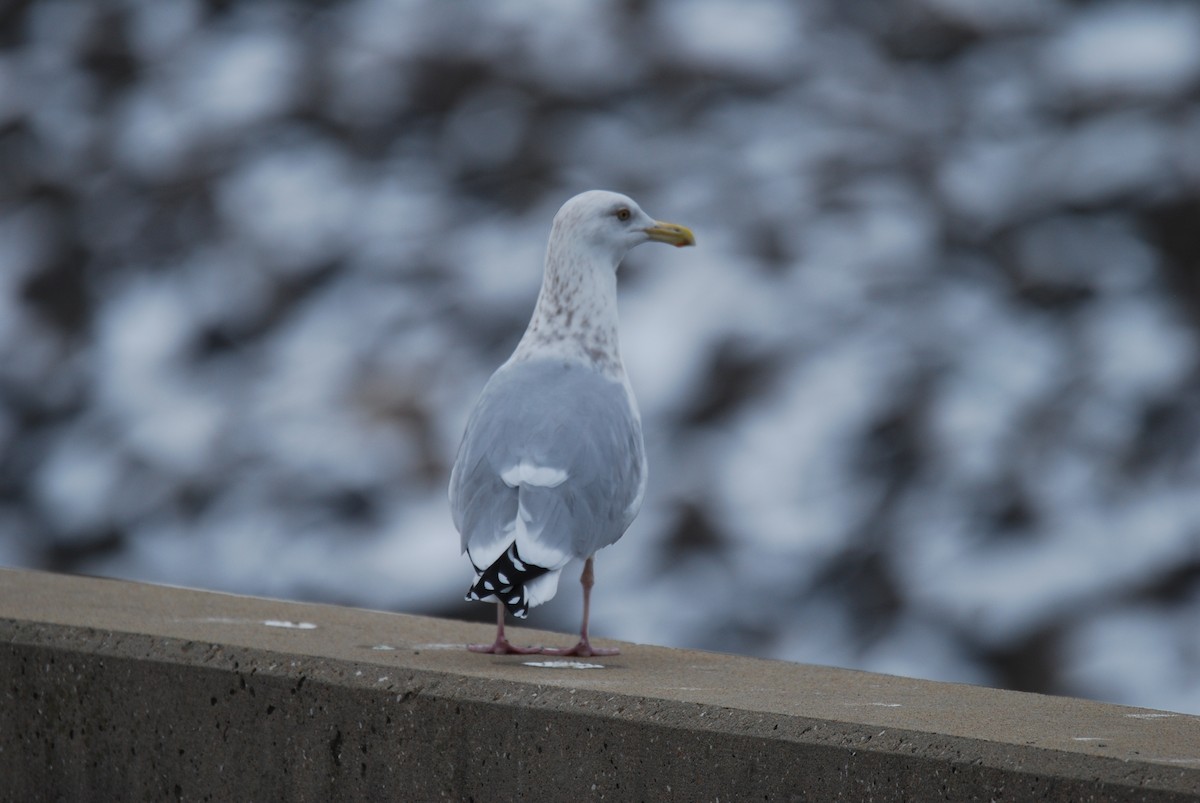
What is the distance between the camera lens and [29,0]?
765cm

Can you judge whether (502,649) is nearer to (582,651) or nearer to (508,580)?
(582,651)

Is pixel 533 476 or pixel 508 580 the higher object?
pixel 533 476

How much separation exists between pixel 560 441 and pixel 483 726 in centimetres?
48

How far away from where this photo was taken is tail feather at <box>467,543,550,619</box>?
2.27m

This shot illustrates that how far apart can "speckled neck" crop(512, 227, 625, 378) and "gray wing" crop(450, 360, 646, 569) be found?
5 centimetres

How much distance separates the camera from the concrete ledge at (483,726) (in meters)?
1.89

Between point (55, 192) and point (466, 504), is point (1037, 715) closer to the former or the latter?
point (466, 504)

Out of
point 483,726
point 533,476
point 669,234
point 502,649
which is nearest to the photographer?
point 483,726

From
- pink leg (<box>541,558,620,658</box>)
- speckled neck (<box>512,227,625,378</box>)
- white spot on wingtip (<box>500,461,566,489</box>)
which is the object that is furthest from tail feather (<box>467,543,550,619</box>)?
speckled neck (<box>512,227,625,378</box>)

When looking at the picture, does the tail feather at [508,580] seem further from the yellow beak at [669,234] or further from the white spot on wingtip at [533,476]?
the yellow beak at [669,234]

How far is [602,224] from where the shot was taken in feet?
9.00

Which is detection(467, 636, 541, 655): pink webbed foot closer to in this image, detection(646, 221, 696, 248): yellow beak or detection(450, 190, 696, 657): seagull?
detection(450, 190, 696, 657): seagull

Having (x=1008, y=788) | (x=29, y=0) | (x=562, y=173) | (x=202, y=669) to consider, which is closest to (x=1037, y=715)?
(x=1008, y=788)

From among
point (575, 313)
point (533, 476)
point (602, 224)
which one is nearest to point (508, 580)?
point (533, 476)
